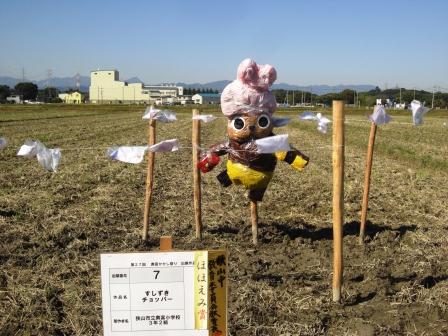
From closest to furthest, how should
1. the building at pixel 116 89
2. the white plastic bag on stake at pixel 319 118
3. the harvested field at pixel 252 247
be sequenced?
the harvested field at pixel 252 247 < the white plastic bag on stake at pixel 319 118 < the building at pixel 116 89

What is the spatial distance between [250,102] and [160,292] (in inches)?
105

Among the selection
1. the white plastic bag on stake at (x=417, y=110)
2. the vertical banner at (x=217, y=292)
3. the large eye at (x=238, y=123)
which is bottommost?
the vertical banner at (x=217, y=292)

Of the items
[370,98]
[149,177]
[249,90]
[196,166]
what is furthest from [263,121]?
[370,98]

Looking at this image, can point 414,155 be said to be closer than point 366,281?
No

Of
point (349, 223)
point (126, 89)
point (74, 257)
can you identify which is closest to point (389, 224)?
point (349, 223)

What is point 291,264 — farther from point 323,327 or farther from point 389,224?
point 389,224

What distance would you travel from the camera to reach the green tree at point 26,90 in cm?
13212

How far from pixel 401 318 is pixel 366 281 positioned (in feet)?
2.54

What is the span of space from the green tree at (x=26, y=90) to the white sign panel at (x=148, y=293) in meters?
139

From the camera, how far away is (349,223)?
7.34m

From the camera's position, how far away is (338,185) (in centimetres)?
440

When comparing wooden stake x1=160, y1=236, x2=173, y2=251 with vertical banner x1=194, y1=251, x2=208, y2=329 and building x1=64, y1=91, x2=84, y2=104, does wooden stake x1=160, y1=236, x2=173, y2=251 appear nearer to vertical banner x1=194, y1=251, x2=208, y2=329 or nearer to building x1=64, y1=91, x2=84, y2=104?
vertical banner x1=194, y1=251, x2=208, y2=329

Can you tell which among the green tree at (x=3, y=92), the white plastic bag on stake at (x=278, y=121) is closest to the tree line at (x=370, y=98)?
the green tree at (x=3, y=92)

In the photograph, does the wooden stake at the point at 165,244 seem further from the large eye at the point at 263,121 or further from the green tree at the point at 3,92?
the green tree at the point at 3,92
